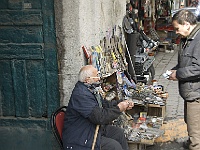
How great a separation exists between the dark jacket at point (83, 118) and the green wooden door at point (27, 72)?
0.92 metres

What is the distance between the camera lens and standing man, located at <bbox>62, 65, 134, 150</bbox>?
3641 millimetres

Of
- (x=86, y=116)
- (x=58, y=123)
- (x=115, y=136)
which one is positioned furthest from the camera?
(x=115, y=136)

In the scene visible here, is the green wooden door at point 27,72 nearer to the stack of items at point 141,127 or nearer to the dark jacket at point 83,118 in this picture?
the dark jacket at point 83,118

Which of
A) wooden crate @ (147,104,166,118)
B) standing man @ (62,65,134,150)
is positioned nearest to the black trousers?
standing man @ (62,65,134,150)

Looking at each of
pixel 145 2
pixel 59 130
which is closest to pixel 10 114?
pixel 59 130

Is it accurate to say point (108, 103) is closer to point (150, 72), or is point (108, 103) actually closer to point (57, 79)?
point (57, 79)

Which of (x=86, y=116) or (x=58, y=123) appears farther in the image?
(x=58, y=123)

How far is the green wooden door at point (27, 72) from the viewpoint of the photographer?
14.5 feet

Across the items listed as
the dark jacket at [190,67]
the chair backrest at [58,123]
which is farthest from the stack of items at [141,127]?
the chair backrest at [58,123]

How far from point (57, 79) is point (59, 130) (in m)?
0.87

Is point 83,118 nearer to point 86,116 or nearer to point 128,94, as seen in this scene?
point 86,116

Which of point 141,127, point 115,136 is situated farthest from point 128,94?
point 115,136

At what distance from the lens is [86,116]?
3.62 metres

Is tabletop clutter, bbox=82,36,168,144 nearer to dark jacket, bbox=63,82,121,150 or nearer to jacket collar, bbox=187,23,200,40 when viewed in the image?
dark jacket, bbox=63,82,121,150
